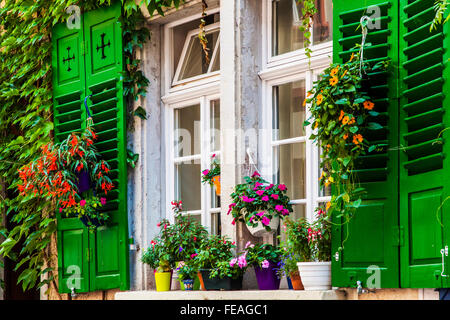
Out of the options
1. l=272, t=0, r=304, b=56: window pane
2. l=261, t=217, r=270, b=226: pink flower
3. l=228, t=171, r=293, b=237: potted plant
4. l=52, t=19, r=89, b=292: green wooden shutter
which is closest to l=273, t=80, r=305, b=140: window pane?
l=272, t=0, r=304, b=56: window pane

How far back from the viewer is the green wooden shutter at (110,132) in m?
6.28

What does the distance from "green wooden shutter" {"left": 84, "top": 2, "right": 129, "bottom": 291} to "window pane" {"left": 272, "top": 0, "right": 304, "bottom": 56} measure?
1.25 metres

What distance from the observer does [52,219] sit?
6.79 m

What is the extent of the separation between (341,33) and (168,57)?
187 centimetres

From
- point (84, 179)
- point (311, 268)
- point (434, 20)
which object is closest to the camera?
point (434, 20)

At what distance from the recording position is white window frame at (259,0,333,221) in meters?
5.35

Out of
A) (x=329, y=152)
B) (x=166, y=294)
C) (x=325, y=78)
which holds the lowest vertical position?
(x=166, y=294)

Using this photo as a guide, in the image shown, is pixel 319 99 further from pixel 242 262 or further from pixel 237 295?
pixel 237 295

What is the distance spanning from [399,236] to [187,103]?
230 centimetres

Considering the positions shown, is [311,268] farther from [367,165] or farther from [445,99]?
[445,99]

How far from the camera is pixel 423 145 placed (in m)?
4.39

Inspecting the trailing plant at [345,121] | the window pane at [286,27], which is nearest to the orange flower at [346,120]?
the trailing plant at [345,121]

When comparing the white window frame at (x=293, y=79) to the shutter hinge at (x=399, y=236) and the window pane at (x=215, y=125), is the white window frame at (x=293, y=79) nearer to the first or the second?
the window pane at (x=215, y=125)

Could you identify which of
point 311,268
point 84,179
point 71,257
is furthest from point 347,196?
point 71,257
